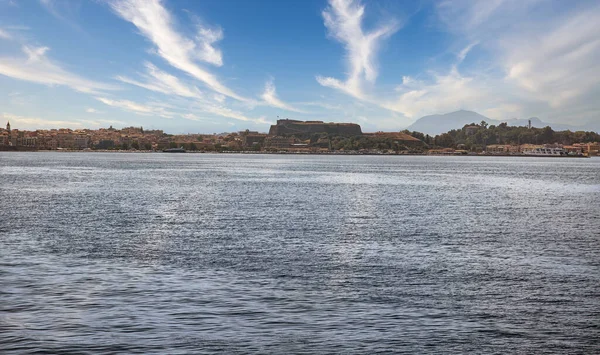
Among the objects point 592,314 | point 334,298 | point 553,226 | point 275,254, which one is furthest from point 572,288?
point 553,226

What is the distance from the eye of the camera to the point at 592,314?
16.1m

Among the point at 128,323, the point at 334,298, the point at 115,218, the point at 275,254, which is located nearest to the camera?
the point at 128,323

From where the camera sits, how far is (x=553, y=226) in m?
35.3

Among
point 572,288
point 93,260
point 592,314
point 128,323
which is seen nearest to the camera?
point 128,323

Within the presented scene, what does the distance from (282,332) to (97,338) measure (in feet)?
13.4

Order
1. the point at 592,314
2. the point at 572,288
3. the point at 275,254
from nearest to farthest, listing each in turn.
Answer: the point at 592,314
the point at 572,288
the point at 275,254

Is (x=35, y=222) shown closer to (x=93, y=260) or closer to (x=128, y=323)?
(x=93, y=260)

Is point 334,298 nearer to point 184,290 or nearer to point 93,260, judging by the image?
point 184,290

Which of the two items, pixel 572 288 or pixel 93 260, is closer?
pixel 572 288

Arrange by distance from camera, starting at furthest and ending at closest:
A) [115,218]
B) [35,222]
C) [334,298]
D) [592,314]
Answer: [115,218] < [35,222] < [334,298] < [592,314]

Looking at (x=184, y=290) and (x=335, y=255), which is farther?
(x=335, y=255)

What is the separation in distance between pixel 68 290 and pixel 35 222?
17.7m

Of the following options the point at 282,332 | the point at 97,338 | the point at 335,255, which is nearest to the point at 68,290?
the point at 97,338

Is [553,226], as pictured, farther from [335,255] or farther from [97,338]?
[97,338]
